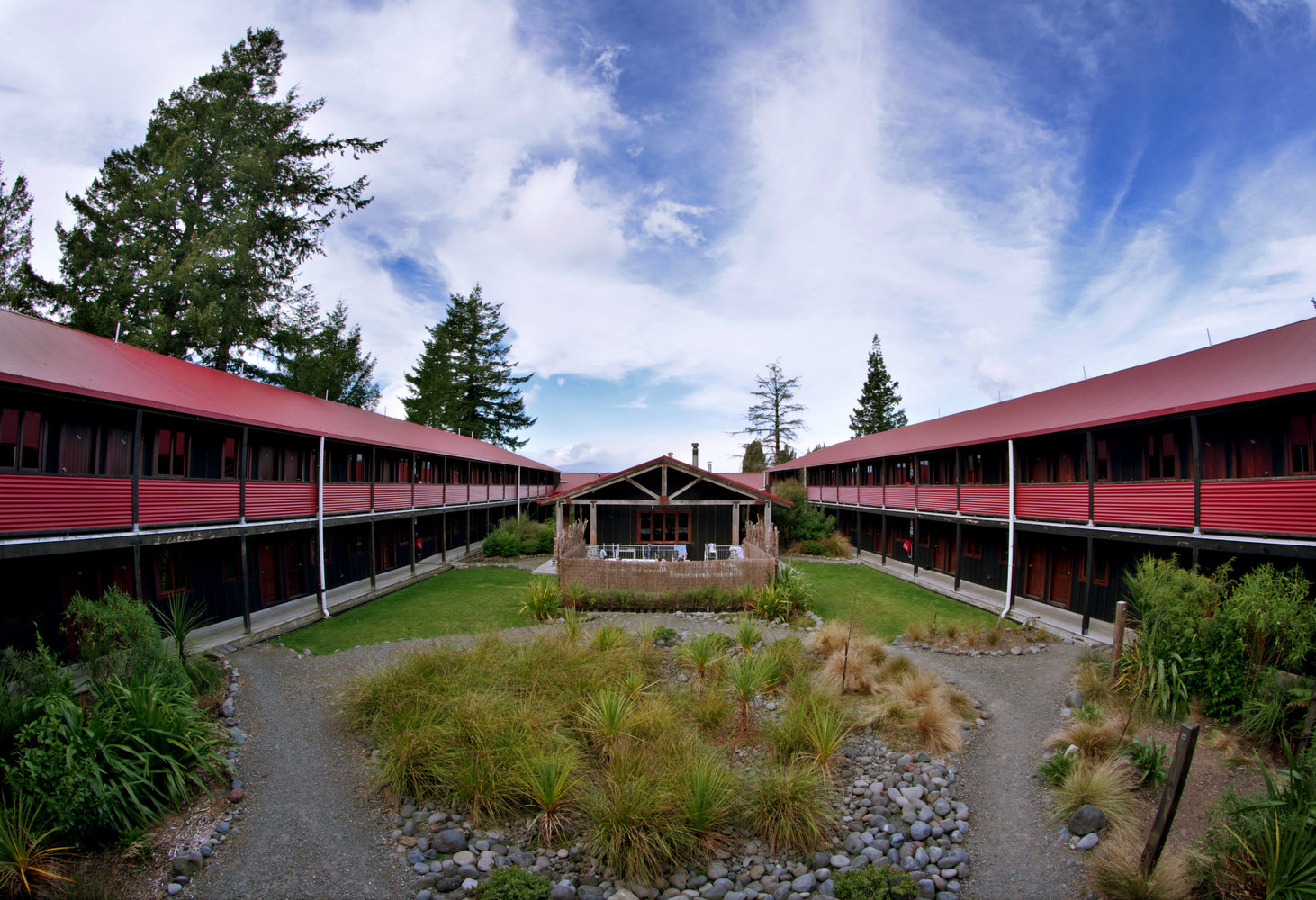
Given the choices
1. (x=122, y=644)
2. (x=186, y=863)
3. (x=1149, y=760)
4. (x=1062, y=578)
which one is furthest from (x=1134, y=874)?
(x=1062, y=578)

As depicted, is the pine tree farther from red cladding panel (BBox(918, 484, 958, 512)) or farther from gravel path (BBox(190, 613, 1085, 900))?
gravel path (BBox(190, 613, 1085, 900))

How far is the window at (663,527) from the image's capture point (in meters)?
22.6

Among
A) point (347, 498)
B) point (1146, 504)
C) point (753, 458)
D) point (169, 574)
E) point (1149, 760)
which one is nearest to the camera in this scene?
point (1149, 760)

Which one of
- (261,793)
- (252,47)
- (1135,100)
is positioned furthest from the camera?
(252,47)

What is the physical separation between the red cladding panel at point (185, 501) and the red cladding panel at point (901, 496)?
71.1ft

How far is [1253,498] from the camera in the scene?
388 inches

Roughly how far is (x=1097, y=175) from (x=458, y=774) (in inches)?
835

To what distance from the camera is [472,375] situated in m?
48.4

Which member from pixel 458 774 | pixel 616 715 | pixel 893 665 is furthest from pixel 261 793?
pixel 893 665

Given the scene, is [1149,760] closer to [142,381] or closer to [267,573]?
[142,381]

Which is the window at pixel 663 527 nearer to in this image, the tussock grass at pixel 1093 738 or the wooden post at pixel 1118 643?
the wooden post at pixel 1118 643

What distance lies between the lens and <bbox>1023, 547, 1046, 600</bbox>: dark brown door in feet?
53.2

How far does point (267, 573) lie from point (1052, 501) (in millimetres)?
20610

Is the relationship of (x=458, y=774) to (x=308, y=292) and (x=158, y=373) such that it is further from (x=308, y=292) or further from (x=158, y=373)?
(x=308, y=292)
